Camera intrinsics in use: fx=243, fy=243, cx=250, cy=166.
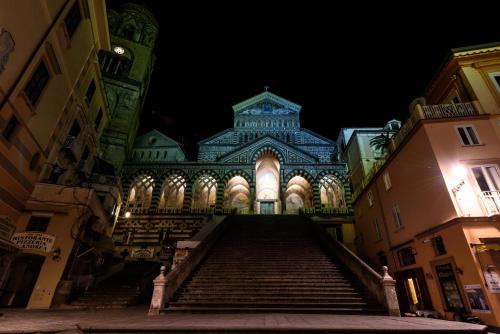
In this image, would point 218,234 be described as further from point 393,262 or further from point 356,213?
point 356,213

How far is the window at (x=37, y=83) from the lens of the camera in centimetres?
1094

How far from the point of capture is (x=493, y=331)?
26.3ft

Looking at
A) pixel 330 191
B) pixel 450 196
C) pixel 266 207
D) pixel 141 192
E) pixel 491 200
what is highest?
pixel 330 191

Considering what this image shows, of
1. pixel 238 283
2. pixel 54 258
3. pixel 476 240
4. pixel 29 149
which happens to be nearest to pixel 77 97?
pixel 29 149

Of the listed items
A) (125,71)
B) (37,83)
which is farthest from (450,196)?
(125,71)

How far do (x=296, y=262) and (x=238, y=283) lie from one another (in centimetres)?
326

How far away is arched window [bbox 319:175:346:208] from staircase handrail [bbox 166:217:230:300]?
15021 millimetres

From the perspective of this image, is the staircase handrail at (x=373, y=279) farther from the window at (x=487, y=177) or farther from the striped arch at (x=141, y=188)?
the striped arch at (x=141, y=188)

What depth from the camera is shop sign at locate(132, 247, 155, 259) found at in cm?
2075

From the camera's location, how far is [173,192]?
26.2m

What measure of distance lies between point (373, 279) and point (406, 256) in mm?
5723

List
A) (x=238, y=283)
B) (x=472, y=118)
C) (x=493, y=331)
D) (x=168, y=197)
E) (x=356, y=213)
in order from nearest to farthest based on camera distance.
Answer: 1. (x=493, y=331)
2. (x=238, y=283)
3. (x=472, y=118)
4. (x=356, y=213)
5. (x=168, y=197)

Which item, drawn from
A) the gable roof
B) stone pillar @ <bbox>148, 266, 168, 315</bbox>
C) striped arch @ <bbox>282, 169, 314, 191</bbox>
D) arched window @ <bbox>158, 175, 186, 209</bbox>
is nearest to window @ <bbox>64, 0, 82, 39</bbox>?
stone pillar @ <bbox>148, 266, 168, 315</bbox>

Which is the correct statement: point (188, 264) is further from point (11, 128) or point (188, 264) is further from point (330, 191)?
point (330, 191)
